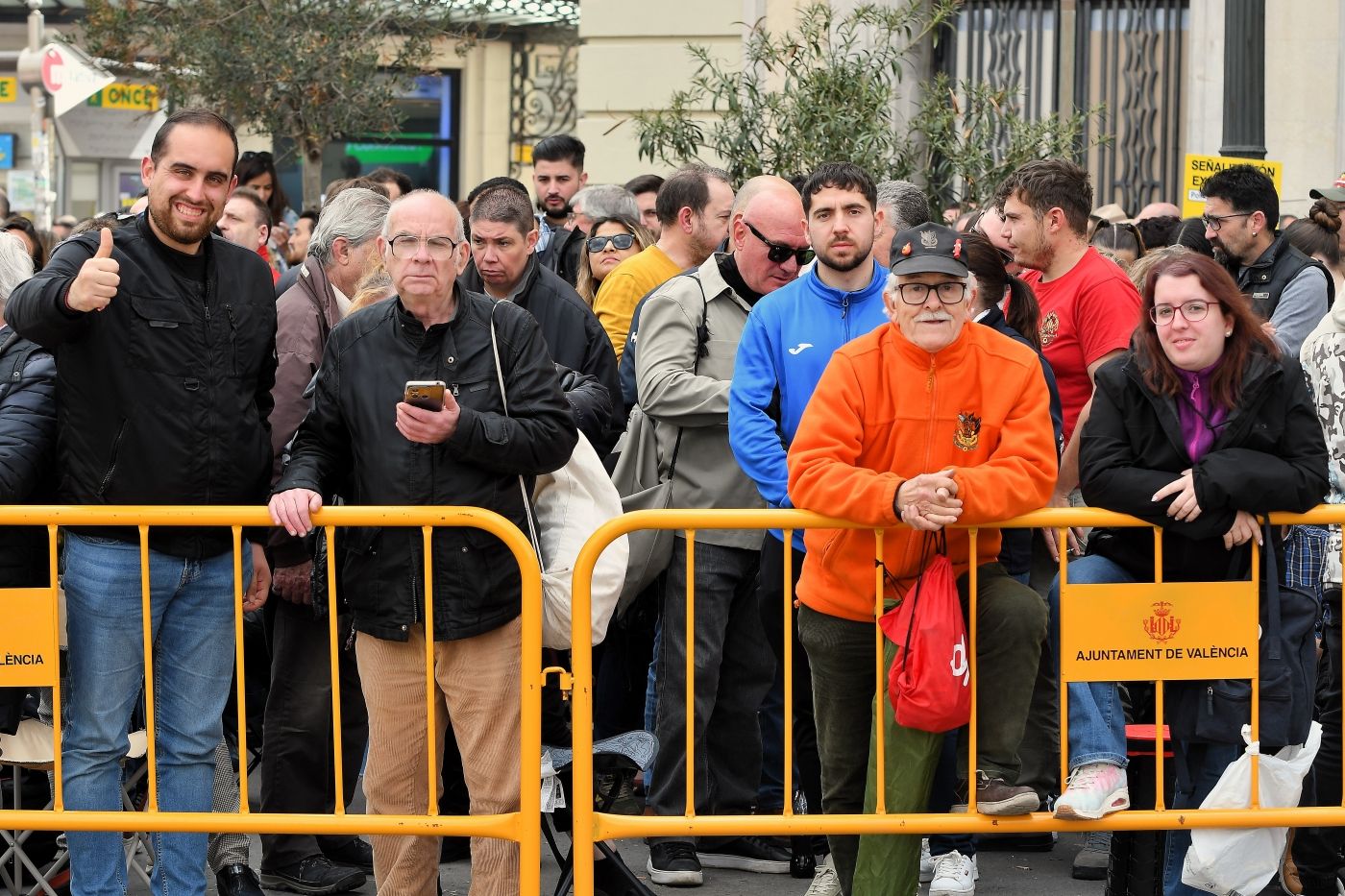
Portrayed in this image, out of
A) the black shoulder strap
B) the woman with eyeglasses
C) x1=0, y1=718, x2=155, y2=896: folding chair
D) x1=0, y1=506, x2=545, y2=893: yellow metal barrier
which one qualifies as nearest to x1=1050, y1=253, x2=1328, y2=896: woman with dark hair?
x1=0, y1=506, x2=545, y2=893: yellow metal barrier

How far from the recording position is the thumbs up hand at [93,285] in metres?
4.77

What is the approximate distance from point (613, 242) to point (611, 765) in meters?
3.72

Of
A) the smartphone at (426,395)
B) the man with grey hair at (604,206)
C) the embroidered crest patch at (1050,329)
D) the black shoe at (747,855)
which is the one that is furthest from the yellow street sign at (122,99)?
the smartphone at (426,395)

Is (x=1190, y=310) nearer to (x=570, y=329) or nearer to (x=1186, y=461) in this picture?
(x=1186, y=461)

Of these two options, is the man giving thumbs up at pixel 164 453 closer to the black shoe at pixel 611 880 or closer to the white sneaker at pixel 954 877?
the black shoe at pixel 611 880

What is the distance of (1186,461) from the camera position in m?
5.16

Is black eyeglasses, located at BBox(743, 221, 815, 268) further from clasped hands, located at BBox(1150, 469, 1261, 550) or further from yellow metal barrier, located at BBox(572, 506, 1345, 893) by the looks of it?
clasped hands, located at BBox(1150, 469, 1261, 550)

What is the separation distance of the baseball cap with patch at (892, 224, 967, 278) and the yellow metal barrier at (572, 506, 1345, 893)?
2.41 ft

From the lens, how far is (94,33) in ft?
63.5

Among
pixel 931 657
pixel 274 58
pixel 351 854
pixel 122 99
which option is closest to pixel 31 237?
pixel 351 854

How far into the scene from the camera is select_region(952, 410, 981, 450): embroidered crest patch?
5.00m

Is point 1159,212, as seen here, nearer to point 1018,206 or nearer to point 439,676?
point 1018,206

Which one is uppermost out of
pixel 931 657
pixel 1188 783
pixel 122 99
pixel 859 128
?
pixel 122 99

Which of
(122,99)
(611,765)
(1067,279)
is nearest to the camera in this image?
(611,765)
